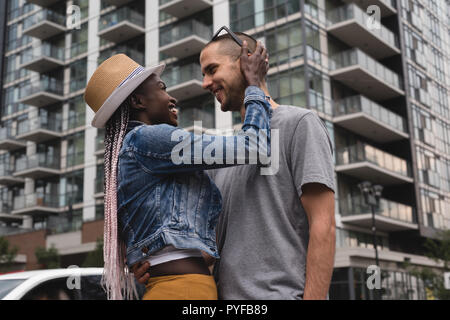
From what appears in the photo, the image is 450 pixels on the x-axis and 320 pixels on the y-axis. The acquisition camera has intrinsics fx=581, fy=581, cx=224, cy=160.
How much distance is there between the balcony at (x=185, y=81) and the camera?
33750 millimetres

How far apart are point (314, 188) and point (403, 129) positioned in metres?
35.8

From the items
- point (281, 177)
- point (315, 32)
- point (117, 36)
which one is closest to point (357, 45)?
point (315, 32)

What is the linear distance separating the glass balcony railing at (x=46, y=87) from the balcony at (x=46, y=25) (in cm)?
343

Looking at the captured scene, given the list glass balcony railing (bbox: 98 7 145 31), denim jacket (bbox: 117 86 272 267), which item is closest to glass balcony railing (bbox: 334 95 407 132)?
glass balcony railing (bbox: 98 7 145 31)

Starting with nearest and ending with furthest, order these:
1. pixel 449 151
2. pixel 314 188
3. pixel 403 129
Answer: pixel 314 188
pixel 403 129
pixel 449 151

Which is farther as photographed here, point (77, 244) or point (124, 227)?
point (77, 244)

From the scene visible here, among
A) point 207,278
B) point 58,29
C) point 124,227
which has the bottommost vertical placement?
point 207,278

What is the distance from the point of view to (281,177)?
250cm

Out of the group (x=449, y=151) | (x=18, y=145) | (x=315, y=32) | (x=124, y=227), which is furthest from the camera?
(x=18, y=145)

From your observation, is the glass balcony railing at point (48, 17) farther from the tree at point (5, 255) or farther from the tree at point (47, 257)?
the tree at point (47, 257)

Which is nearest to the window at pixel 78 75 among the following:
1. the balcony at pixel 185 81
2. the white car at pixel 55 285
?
the balcony at pixel 185 81

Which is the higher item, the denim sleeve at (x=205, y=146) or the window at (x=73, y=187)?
the window at (x=73, y=187)

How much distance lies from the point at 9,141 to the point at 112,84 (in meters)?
45.5
